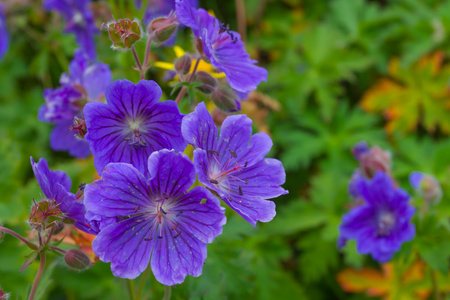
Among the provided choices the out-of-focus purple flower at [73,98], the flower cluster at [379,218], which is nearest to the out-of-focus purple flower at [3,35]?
the out-of-focus purple flower at [73,98]

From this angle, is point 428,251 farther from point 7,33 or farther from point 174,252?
point 7,33

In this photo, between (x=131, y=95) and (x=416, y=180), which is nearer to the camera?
(x=131, y=95)

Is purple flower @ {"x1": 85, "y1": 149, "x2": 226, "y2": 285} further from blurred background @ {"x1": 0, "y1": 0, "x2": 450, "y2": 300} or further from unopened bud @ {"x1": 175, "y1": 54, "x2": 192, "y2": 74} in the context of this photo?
blurred background @ {"x1": 0, "y1": 0, "x2": 450, "y2": 300}

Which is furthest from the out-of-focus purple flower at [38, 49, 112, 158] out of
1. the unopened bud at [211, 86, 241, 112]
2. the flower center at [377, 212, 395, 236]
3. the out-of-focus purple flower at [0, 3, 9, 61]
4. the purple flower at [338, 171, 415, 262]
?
the out-of-focus purple flower at [0, 3, 9, 61]

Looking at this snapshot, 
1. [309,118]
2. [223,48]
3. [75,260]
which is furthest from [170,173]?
[309,118]

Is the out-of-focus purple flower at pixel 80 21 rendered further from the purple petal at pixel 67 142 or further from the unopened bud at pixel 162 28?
the unopened bud at pixel 162 28


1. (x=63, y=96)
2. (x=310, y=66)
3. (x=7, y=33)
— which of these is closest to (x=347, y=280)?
(x=310, y=66)

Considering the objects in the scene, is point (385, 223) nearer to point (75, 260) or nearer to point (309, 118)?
point (309, 118)
